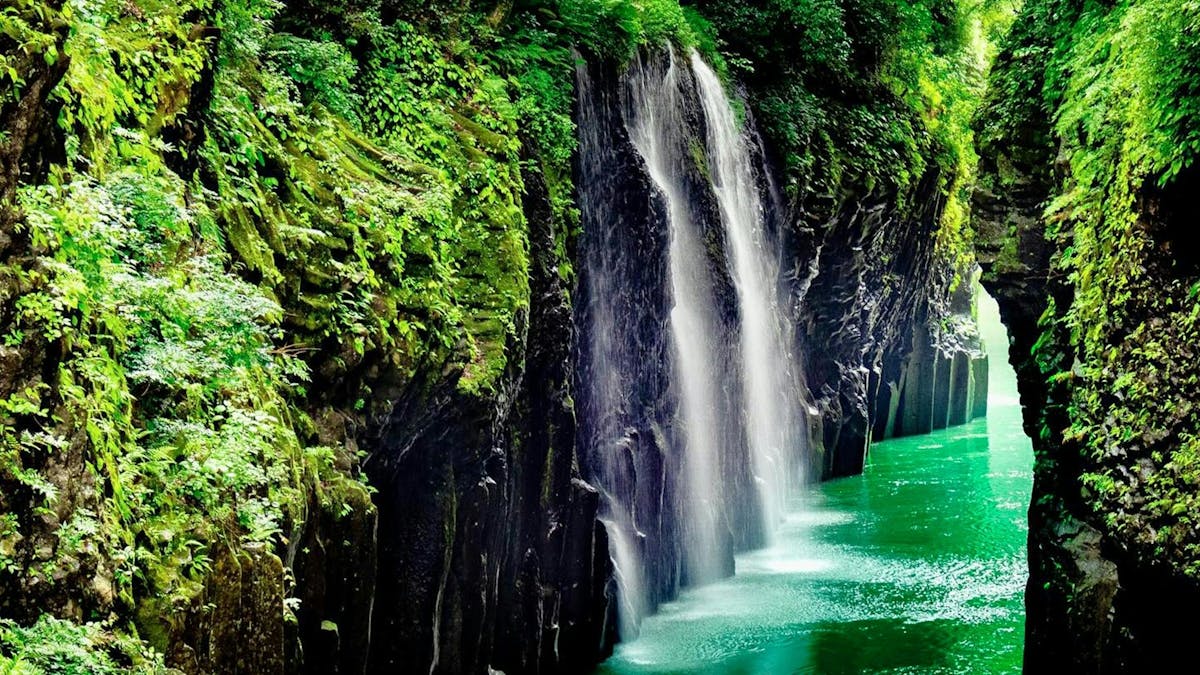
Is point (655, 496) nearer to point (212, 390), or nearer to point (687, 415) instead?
point (687, 415)

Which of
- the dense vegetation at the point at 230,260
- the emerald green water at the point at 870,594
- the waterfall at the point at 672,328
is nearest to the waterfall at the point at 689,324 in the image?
the waterfall at the point at 672,328

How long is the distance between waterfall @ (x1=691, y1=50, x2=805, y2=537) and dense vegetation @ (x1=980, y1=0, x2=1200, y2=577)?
6855 millimetres

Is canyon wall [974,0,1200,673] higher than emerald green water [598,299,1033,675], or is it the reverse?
canyon wall [974,0,1200,673]

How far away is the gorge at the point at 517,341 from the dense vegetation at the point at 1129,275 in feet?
0.15

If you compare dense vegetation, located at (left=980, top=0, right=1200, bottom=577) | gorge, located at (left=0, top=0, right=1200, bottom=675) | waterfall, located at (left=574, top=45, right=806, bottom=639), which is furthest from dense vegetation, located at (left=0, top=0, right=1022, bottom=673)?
waterfall, located at (left=574, top=45, right=806, bottom=639)

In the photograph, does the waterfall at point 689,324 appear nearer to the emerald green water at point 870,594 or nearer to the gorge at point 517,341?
the gorge at point 517,341

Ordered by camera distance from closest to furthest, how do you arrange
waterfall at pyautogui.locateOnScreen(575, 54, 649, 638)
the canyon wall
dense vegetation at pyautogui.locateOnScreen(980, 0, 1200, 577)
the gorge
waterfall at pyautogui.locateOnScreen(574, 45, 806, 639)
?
the gorge → dense vegetation at pyautogui.locateOnScreen(980, 0, 1200, 577) → the canyon wall → waterfall at pyautogui.locateOnScreen(575, 54, 649, 638) → waterfall at pyautogui.locateOnScreen(574, 45, 806, 639)

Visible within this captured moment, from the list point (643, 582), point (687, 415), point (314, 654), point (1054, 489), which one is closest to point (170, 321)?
point (314, 654)

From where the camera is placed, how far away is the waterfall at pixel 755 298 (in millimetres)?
18641

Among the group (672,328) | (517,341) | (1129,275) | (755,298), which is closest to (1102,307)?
(1129,275)

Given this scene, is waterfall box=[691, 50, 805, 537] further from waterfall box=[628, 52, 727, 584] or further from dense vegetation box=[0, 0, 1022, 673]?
dense vegetation box=[0, 0, 1022, 673]

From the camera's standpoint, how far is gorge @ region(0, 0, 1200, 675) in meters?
4.88

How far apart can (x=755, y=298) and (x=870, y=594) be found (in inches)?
217

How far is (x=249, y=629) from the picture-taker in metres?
5.56
